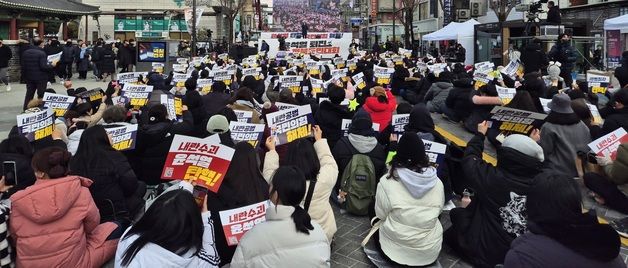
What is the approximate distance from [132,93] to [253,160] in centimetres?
588

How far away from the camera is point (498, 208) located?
406 centimetres

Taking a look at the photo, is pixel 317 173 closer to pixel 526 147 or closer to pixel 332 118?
pixel 526 147

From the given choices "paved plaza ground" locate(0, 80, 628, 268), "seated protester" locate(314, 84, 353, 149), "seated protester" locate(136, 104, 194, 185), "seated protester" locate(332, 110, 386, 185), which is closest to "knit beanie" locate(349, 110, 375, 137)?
"seated protester" locate(332, 110, 386, 185)

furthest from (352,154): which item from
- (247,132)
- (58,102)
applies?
(58,102)

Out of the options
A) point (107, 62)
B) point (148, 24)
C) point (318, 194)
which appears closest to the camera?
point (318, 194)

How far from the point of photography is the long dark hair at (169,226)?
2812 mm

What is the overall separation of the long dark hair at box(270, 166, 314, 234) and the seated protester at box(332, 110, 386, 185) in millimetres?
2762

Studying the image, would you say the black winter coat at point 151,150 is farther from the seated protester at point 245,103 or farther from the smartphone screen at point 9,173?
the smartphone screen at point 9,173

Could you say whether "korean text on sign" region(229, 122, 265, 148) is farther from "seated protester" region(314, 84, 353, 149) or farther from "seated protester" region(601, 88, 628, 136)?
"seated protester" region(601, 88, 628, 136)

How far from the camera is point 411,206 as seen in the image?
171 inches

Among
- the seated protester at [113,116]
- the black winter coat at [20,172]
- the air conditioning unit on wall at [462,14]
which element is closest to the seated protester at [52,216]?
the black winter coat at [20,172]

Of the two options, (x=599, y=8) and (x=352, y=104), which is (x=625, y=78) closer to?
(x=352, y=104)

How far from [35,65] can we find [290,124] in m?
9.76

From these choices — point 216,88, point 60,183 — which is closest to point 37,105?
point 216,88
